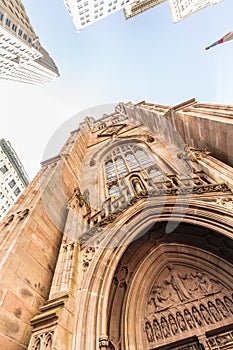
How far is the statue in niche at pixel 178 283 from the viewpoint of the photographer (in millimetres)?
5117

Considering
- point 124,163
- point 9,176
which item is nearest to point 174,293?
point 124,163

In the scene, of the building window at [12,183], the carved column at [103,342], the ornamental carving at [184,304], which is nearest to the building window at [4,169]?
the building window at [12,183]

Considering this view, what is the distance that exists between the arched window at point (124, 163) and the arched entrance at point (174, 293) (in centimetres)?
437

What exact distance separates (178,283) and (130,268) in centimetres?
120

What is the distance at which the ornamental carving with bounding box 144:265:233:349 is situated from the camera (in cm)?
Answer: 452

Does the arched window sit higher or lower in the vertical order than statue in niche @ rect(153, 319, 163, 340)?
higher

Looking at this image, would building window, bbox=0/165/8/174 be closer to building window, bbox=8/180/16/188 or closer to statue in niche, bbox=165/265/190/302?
building window, bbox=8/180/16/188

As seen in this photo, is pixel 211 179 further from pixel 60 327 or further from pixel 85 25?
pixel 85 25

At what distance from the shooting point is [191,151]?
830 cm

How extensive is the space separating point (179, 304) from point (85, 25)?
54613 millimetres

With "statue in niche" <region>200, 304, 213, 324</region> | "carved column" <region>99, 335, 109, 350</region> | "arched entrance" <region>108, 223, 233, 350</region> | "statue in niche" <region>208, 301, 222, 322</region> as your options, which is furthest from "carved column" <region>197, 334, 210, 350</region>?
"carved column" <region>99, 335, 109, 350</region>

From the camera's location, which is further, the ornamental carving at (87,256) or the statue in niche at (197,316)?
the ornamental carving at (87,256)

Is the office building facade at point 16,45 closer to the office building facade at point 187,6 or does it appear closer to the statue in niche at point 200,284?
the office building facade at point 187,6

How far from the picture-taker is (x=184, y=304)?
4930mm
